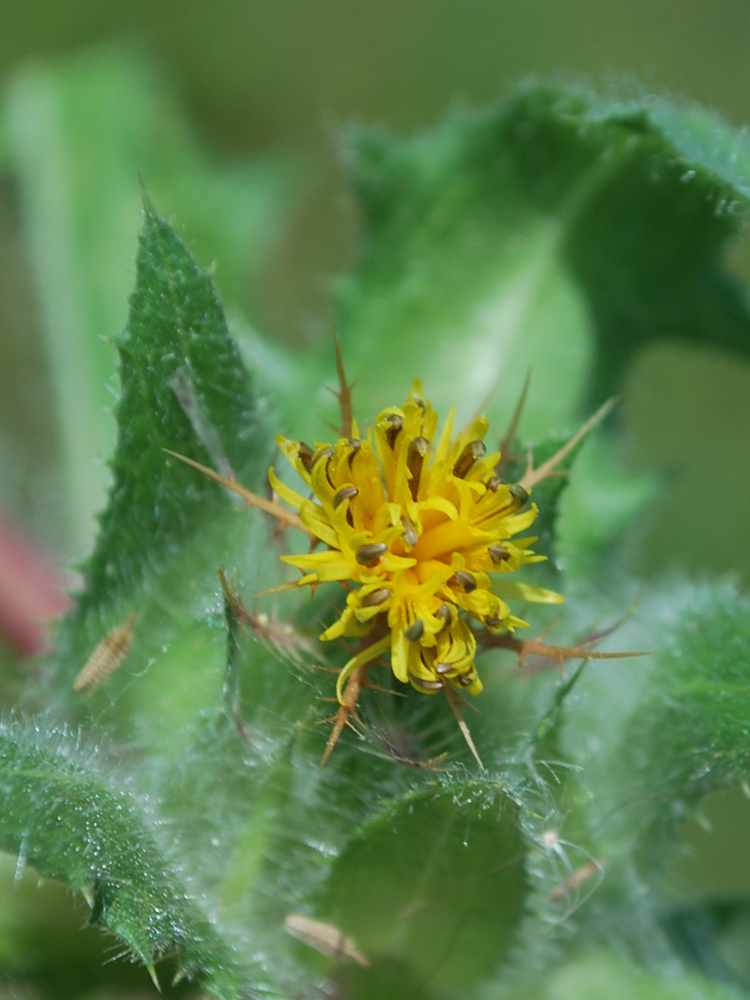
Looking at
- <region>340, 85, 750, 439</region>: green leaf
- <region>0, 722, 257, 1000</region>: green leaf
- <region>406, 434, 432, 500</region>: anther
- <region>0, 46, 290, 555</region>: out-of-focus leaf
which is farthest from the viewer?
<region>0, 46, 290, 555</region>: out-of-focus leaf

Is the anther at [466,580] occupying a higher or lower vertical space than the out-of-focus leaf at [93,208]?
lower

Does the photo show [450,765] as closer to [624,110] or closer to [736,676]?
[736,676]

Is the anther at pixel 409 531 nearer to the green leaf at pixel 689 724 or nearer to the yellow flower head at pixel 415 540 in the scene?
the yellow flower head at pixel 415 540

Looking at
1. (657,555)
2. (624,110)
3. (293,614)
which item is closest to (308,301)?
(657,555)

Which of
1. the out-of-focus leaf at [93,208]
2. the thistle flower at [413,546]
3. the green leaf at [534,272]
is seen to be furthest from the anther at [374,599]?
the out-of-focus leaf at [93,208]

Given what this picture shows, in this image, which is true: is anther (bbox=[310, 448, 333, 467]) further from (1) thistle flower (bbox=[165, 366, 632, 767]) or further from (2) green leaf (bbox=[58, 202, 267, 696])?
(2) green leaf (bbox=[58, 202, 267, 696])

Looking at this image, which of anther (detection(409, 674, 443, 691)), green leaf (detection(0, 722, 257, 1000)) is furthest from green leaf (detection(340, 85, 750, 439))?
green leaf (detection(0, 722, 257, 1000))
